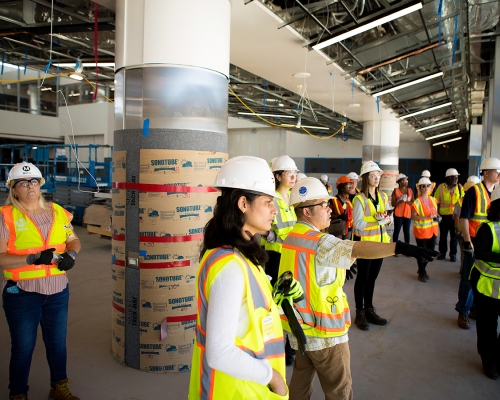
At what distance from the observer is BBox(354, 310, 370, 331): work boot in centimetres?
449

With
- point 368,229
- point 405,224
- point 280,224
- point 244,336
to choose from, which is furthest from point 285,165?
point 405,224

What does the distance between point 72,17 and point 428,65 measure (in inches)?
300

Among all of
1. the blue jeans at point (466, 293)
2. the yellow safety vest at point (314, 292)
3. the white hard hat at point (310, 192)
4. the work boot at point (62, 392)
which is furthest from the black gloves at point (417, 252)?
the blue jeans at point (466, 293)

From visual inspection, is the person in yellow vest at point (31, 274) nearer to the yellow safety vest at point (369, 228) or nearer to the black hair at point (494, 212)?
the yellow safety vest at point (369, 228)

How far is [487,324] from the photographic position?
3.44 meters

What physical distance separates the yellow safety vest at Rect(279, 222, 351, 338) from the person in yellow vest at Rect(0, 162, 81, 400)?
1619 millimetres

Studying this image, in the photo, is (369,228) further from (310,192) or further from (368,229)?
(310,192)

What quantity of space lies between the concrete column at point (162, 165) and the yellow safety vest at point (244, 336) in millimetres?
1888

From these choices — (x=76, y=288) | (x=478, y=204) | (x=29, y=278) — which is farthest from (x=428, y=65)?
(x=29, y=278)

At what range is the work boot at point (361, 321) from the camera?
4.49 m

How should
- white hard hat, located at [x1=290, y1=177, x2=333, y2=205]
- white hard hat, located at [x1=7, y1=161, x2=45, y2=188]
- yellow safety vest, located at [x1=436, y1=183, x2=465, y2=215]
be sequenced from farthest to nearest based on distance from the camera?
yellow safety vest, located at [x1=436, y1=183, x2=465, y2=215]
white hard hat, located at [x1=7, y1=161, x2=45, y2=188]
white hard hat, located at [x1=290, y1=177, x2=333, y2=205]

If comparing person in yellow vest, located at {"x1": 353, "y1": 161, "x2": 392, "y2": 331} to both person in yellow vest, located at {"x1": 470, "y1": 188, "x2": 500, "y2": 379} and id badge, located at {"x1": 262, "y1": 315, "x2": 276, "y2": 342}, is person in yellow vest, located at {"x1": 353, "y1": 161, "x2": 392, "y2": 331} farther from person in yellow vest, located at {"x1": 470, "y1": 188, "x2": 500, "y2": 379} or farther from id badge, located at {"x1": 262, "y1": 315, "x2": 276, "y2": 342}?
id badge, located at {"x1": 262, "y1": 315, "x2": 276, "y2": 342}

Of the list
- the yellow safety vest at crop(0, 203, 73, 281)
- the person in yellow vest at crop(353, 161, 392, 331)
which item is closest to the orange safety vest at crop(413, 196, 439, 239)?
the person in yellow vest at crop(353, 161, 392, 331)

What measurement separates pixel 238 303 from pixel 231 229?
0.29m
